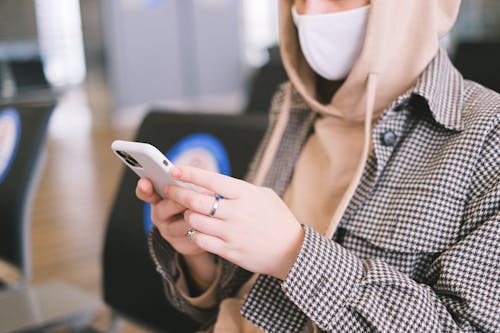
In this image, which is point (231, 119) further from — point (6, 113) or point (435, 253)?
point (6, 113)

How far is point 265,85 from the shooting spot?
120 inches

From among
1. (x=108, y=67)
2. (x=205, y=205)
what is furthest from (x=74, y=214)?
(x=108, y=67)

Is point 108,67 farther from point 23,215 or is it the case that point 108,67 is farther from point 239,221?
point 239,221

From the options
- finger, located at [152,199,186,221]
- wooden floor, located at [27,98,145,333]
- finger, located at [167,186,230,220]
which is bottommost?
wooden floor, located at [27,98,145,333]

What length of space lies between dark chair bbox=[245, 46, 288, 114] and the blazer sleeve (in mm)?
2225

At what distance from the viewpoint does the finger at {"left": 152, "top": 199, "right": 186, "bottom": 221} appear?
85cm

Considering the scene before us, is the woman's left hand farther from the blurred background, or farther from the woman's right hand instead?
the blurred background

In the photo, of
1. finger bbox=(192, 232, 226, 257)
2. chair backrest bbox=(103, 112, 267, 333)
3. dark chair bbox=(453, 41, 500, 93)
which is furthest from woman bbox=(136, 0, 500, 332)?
dark chair bbox=(453, 41, 500, 93)

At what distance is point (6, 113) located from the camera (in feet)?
5.84

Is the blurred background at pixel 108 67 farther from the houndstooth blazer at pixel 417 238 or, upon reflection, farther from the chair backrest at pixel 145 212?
the houndstooth blazer at pixel 417 238

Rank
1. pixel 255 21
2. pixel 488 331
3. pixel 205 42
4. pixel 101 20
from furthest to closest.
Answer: pixel 255 21 < pixel 205 42 < pixel 101 20 < pixel 488 331

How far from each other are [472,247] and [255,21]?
970cm

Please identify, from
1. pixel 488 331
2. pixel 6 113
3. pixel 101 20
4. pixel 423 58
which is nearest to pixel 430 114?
pixel 423 58

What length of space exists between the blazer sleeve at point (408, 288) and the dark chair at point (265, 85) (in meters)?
2.23
